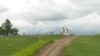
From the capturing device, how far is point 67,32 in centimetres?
8181

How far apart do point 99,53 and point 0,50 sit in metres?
18.7

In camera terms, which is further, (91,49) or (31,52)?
(91,49)

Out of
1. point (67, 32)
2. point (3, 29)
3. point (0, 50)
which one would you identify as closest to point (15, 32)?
point (3, 29)

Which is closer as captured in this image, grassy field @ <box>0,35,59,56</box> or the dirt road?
the dirt road

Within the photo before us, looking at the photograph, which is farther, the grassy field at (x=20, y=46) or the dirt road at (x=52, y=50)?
the grassy field at (x=20, y=46)

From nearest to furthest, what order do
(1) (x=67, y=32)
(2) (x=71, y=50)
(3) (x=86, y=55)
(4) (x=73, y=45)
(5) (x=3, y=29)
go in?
(3) (x=86, y=55), (2) (x=71, y=50), (4) (x=73, y=45), (1) (x=67, y=32), (5) (x=3, y=29)

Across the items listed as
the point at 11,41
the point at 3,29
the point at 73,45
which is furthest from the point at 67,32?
the point at 3,29

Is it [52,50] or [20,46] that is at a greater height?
[20,46]

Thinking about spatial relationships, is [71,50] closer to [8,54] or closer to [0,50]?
[8,54]

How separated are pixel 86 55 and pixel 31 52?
8.72m

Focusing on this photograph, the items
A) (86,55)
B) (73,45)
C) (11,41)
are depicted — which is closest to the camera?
(86,55)

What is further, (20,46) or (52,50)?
(20,46)

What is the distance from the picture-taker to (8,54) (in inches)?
2103

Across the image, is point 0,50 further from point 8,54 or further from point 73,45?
point 73,45
